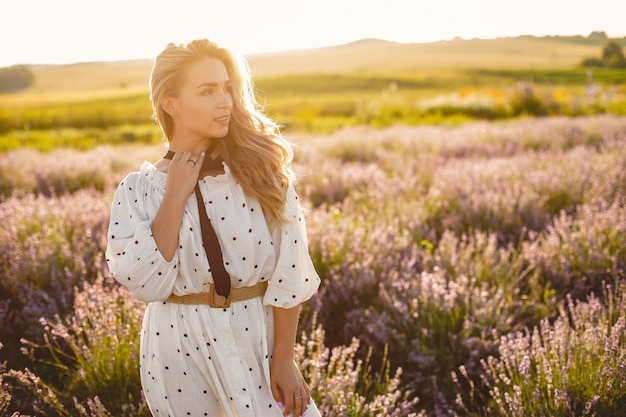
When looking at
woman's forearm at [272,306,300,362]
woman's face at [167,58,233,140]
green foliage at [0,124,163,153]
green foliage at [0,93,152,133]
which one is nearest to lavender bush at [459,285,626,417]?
woman's forearm at [272,306,300,362]

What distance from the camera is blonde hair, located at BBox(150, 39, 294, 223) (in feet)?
5.53

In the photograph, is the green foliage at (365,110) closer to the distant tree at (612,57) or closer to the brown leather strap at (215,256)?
the distant tree at (612,57)

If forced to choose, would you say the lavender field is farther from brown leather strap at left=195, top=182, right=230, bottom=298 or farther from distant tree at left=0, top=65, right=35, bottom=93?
distant tree at left=0, top=65, right=35, bottom=93

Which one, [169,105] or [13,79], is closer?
[169,105]

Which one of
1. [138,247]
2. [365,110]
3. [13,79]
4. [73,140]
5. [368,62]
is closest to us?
[138,247]

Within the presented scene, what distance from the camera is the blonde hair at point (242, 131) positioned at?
1.69 metres

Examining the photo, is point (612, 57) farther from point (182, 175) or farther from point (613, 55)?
point (182, 175)

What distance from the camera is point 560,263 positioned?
378 centimetres

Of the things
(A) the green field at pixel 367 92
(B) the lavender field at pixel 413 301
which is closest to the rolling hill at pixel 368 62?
(A) the green field at pixel 367 92

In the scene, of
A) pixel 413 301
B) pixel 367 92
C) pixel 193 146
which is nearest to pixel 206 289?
pixel 193 146

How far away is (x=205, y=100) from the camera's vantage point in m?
1.68

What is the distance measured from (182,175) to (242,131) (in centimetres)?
28

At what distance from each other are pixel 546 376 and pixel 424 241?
199 cm

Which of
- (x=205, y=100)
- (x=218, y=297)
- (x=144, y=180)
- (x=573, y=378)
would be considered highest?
(x=205, y=100)
